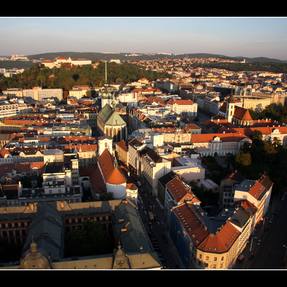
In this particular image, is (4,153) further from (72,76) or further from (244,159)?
(72,76)

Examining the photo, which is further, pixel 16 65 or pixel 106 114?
pixel 16 65

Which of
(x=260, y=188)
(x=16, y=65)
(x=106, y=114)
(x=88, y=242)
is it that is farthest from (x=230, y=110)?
(x=16, y=65)

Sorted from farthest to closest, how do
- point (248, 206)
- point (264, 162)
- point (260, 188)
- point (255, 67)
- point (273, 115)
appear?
point (255, 67)
point (273, 115)
point (264, 162)
point (260, 188)
point (248, 206)

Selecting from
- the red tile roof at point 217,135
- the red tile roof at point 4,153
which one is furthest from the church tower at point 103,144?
Result: the red tile roof at point 217,135

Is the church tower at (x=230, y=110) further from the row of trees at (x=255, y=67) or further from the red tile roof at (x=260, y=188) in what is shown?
the row of trees at (x=255, y=67)

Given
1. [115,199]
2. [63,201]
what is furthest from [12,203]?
[115,199]

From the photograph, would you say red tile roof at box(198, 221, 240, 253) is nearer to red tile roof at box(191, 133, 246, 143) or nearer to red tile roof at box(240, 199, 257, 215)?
red tile roof at box(240, 199, 257, 215)
